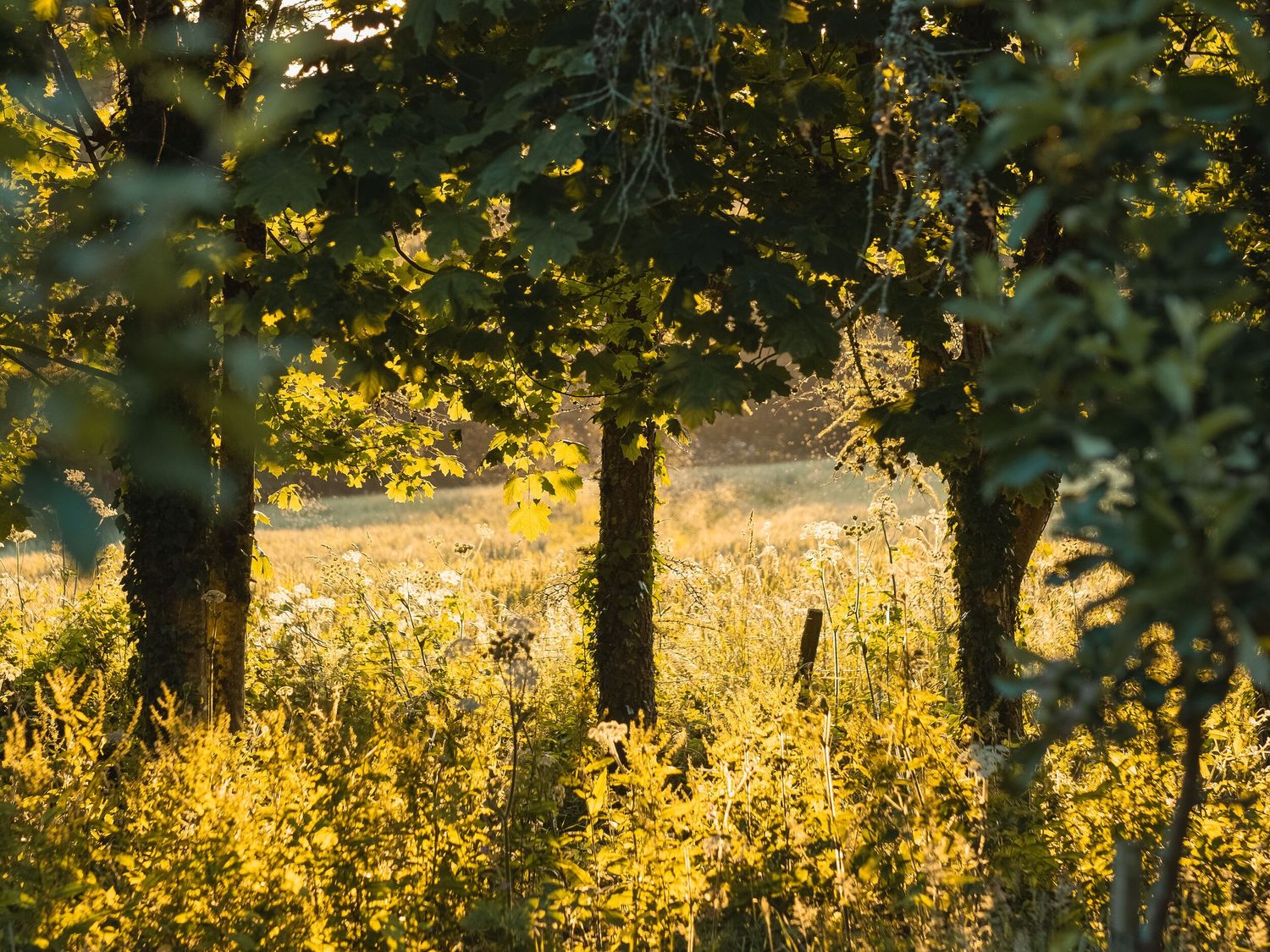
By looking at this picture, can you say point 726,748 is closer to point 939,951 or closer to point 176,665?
point 939,951

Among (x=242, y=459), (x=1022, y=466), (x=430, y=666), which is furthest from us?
(x=430, y=666)

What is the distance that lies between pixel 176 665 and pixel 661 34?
14.2ft

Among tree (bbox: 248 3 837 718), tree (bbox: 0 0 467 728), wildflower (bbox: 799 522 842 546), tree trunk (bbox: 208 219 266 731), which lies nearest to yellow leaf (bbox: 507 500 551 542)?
tree (bbox: 0 0 467 728)

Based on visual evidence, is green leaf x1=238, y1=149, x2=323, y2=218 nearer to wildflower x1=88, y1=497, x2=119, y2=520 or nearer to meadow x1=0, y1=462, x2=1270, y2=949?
wildflower x1=88, y1=497, x2=119, y2=520

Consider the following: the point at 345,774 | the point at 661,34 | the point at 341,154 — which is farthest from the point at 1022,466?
the point at 345,774

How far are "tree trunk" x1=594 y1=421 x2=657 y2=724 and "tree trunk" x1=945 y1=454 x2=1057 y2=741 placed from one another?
2.02 meters

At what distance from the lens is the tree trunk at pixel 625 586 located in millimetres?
7148

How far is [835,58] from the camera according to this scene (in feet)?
16.3

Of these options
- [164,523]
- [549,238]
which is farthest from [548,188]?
[164,523]

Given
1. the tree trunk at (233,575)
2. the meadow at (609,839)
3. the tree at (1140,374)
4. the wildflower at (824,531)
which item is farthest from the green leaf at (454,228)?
the wildflower at (824,531)

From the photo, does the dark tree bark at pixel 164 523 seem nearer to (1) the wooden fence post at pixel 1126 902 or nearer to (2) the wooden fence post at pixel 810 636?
(1) the wooden fence post at pixel 1126 902

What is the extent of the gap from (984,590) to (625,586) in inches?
90.9

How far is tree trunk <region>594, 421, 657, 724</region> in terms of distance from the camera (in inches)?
281

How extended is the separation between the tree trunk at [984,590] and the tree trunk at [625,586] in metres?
2.02
